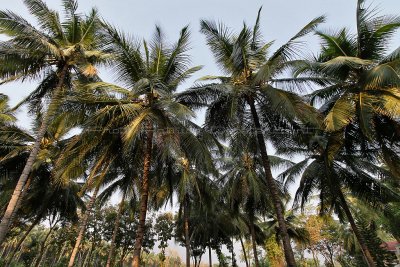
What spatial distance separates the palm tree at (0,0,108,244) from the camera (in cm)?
958

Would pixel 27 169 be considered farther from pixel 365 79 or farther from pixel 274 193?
pixel 365 79

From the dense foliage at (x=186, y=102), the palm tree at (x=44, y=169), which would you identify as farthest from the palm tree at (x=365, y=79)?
the palm tree at (x=44, y=169)

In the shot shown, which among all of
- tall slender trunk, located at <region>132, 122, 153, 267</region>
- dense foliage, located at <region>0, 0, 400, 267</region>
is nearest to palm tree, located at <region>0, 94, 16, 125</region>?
dense foliage, located at <region>0, 0, 400, 267</region>

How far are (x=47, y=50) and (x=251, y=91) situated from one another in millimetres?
7465

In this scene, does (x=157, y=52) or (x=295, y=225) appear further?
(x=295, y=225)

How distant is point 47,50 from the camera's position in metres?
9.88

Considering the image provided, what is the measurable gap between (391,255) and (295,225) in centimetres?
843

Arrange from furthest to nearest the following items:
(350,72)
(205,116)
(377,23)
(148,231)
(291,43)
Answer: (148,231) < (205,116) < (350,72) < (377,23) < (291,43)

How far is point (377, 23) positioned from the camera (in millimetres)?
9836

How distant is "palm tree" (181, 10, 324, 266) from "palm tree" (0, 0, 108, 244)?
4505 millimetres

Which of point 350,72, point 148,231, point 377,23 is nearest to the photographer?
point 377,23

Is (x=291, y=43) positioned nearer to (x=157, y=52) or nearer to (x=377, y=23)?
(x=377, y=23)

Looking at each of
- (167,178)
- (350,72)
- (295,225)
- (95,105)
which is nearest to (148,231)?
(295,225)

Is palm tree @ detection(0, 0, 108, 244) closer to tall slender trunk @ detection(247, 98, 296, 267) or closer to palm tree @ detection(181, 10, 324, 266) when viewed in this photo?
palm tree @ detection(181, 10, 324, 266)
